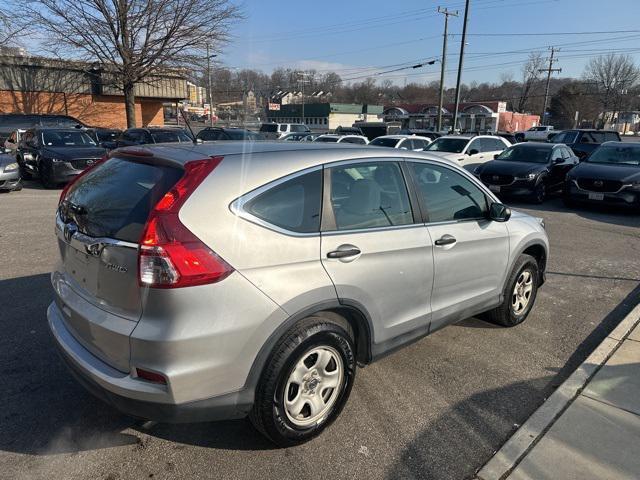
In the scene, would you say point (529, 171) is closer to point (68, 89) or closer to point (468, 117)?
point (68, 89)

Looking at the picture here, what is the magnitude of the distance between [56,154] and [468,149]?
39.8 feet

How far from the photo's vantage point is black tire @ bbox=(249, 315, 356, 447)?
96.8 inches

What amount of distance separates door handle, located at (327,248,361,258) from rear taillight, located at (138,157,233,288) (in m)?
0.62

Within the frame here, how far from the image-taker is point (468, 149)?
584 inches

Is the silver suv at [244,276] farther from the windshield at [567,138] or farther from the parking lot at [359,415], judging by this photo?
the windshield at [567,138]

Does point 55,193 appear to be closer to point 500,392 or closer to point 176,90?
point 500,392

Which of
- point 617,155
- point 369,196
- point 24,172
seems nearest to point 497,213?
point 369,196

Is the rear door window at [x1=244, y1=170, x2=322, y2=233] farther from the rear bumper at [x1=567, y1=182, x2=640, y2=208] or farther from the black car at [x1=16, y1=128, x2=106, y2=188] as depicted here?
the black car at [x1=16, y1=128, x2=106, y2=188]

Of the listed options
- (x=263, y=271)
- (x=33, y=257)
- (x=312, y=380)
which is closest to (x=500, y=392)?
(x=312, y=380)

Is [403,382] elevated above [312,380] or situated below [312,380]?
below

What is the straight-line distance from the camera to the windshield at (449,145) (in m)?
15.1

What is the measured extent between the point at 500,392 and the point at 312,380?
5.06 feet

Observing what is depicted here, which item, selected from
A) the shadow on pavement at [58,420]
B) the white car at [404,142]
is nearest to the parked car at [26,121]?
the white car at [404,142]

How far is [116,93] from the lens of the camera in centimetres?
3094
